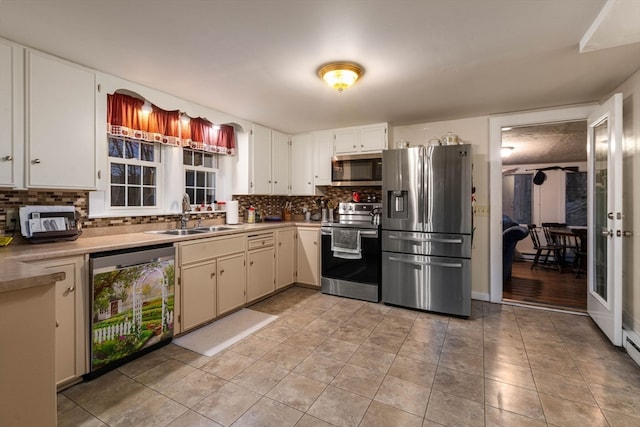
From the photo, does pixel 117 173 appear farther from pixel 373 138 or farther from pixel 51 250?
pixel 373 138

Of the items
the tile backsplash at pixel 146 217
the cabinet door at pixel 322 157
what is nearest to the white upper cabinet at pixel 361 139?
the cabinet door at pixel 322 157

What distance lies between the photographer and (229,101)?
10.3 feet

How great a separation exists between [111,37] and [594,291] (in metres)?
4.39

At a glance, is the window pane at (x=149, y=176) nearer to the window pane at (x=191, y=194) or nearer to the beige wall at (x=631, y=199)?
the window pane at (x=191, y=194)

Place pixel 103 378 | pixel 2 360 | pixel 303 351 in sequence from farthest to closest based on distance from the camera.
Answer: pixel 303 351 → pixel 103 378 → pixel 2 360

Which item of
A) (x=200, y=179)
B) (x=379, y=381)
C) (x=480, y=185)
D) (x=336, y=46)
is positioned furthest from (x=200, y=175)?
(x=480, y=185)

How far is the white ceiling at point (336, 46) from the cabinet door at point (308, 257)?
168 cm

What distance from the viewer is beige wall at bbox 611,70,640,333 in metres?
2.43

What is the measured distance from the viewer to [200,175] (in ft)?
12.0

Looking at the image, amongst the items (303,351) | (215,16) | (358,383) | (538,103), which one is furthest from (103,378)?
(538,103)

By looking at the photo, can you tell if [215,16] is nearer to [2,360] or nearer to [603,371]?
[2,360]

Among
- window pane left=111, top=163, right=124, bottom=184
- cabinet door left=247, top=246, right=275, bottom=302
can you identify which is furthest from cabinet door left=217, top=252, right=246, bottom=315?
window pane left=111, top=163, right=124, bottom=184

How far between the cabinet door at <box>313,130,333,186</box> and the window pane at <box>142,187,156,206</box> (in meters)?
2.06

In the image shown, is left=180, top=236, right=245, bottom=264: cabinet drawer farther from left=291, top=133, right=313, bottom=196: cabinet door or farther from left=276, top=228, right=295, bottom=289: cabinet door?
left=291, top=133, right=313, bottom=196: cabinet door
